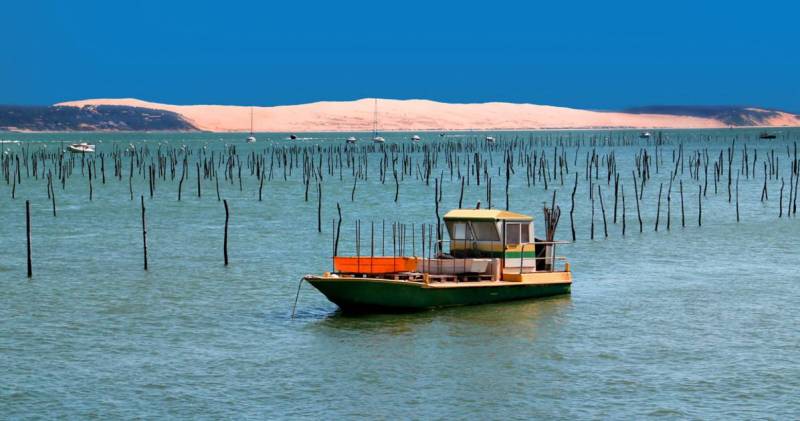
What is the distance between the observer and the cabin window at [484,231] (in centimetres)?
3556

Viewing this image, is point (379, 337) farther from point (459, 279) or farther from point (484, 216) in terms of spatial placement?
point (484, 216)

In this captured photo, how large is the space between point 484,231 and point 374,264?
3765 millimetres

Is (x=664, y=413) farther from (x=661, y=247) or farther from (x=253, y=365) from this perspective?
(x=661, y=247)

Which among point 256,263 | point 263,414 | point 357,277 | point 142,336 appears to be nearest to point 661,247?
point 256,263

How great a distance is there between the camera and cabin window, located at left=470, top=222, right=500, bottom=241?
117 feet

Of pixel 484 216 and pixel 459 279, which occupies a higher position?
pixel 484 216

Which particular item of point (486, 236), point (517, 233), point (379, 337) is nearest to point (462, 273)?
point (486, 236)

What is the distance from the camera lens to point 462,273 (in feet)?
114

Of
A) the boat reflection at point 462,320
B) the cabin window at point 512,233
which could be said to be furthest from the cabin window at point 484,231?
the boat reflection at point 462,320

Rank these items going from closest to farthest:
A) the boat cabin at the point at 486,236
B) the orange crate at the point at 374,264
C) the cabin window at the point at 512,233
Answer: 1. the orange crate at the point at 374,264
2. the boat cabin at the point at 486,236
3. the cabin window at the point at 512,233

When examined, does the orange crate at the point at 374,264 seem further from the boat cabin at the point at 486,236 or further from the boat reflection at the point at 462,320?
the boat cabin at the point at 486,236

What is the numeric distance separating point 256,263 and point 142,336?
14.9m

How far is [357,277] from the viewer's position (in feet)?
107

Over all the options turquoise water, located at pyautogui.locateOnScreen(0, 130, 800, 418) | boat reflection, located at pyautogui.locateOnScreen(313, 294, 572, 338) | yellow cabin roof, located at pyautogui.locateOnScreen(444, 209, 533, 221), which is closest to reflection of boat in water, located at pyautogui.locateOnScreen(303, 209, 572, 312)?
yellow cabin roof, located at pyautogui.locateOnScreen(444, 209, 533, 221)
